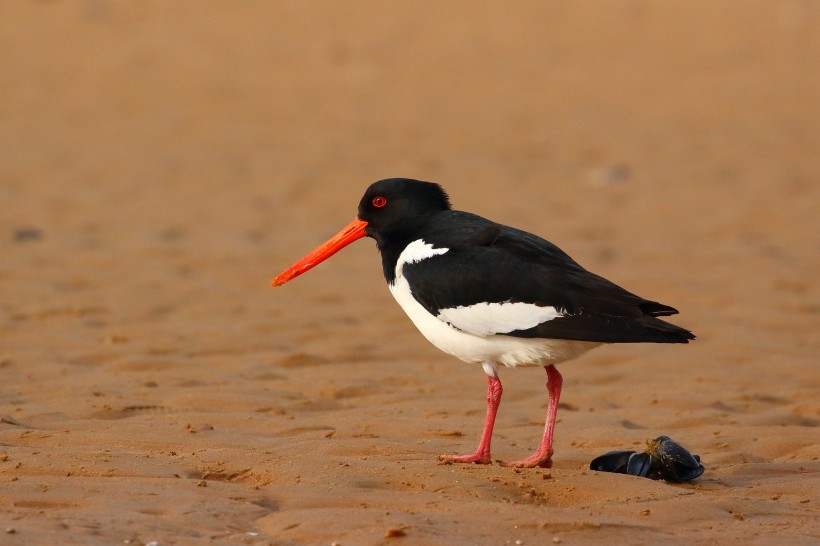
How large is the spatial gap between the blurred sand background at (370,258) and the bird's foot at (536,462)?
0.05 metres

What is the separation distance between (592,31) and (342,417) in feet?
39.1

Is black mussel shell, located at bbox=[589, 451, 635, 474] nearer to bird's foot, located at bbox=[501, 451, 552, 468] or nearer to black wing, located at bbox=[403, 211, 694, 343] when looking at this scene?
bird's foot, located at bbox=[501, 451, 552, 468]

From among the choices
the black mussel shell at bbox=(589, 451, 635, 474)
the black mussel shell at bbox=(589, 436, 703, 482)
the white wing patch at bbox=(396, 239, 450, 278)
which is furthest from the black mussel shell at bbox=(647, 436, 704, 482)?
the white wing patch at bbox=(396, 239, 450, 278)

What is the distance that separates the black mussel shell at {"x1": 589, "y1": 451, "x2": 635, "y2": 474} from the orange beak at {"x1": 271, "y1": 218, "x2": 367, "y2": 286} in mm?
1700

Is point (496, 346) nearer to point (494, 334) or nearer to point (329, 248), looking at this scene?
point (494, 334)

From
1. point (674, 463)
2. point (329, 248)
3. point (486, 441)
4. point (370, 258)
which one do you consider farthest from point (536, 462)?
point (370, 258)

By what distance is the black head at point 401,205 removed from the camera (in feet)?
19.2

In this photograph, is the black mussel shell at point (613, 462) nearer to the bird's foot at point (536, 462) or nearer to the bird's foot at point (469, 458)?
the bird's foot at point (536, 462)

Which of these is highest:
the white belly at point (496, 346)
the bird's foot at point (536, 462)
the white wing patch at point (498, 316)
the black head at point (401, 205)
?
the black head at point (401, 205)

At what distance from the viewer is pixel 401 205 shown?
591 cm

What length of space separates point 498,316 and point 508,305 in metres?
0.06

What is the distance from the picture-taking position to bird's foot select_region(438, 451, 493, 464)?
509cm

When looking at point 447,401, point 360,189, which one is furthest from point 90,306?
point 360,189

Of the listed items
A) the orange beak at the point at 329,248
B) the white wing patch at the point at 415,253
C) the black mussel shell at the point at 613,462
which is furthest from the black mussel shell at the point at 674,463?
the orange beak at the point at 329,248
